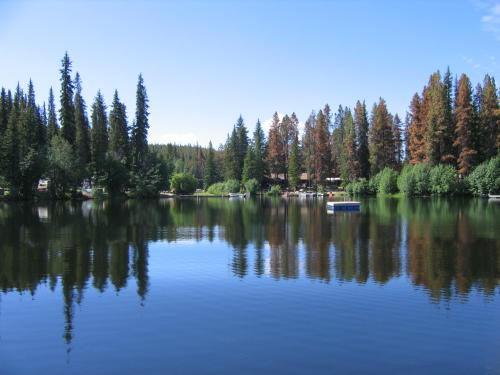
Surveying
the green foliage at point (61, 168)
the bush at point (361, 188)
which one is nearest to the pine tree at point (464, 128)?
the bush at point (361, 188)

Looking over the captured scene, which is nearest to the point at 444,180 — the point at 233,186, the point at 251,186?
the point at 251,186

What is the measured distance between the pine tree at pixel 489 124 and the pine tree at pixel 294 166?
1687 inches

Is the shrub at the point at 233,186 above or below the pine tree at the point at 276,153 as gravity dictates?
below

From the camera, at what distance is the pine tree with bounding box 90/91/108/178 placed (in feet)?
266

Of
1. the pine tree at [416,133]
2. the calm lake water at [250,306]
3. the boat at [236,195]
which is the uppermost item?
the pine tree at [416,133]

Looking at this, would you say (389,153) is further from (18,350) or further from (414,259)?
(18,350)

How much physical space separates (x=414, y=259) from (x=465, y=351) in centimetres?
1153

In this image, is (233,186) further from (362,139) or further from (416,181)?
(416,181)

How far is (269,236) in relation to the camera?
3127cm

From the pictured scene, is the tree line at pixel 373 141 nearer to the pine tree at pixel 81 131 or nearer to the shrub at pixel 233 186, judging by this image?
the shrub at pixel 233 186

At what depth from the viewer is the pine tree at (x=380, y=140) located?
98.6 meters

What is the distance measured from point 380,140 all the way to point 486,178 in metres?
27.0

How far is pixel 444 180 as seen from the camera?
79812 mm

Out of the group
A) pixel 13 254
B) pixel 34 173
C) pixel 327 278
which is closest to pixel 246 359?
pixel 327 278
